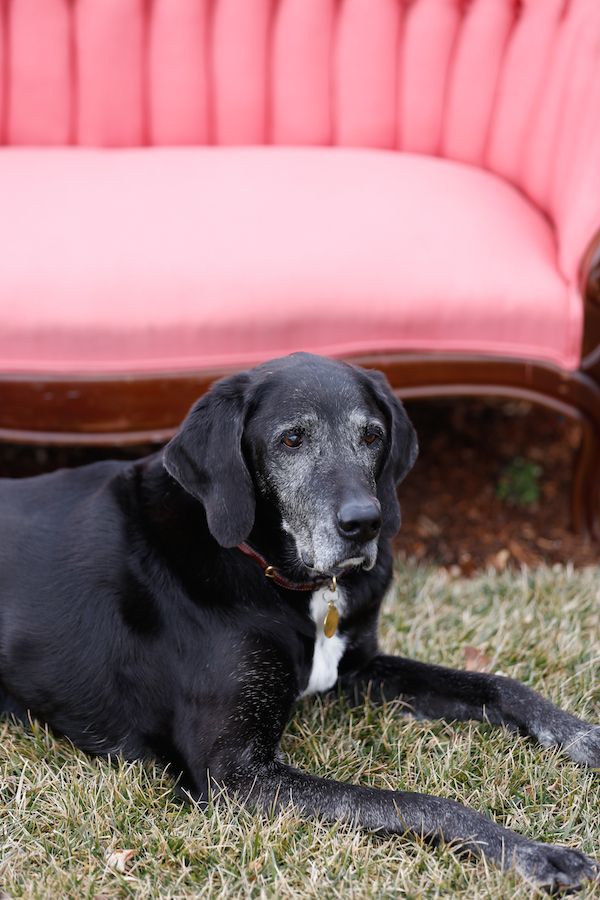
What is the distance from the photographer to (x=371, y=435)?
8.72 feet

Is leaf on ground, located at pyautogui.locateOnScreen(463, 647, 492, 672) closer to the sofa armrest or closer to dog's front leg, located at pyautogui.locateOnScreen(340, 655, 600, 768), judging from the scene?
dog's front leg, located at pyautogui.locateOnScreen(340, 655, 600, 768)

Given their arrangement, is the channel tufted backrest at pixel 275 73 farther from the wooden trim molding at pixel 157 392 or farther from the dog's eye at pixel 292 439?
the dog's eye at pixel 292 439

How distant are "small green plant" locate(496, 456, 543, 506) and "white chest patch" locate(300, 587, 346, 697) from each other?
1.86m

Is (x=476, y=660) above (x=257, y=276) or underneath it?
underneath

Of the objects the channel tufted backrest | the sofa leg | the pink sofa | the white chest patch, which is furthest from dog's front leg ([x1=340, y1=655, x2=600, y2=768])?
the channel tufted backrest

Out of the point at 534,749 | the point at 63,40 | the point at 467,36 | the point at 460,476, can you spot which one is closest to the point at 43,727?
the point at 534,749

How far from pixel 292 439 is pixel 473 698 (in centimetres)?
97

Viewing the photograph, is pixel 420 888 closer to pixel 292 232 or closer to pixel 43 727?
pixel 43 727

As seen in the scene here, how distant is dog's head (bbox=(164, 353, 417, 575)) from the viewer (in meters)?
2.52

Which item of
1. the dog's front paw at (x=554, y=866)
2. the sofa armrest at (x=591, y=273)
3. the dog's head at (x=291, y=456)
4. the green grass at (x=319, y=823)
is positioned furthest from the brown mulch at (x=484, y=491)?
the dog's front paw at (x=554, y=866)

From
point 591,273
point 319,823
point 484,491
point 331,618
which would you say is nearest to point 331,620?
point 331,618

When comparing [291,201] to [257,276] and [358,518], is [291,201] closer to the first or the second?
[257,276]

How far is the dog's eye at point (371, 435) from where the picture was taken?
8.66 ft

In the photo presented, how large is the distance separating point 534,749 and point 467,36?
10.3ft
